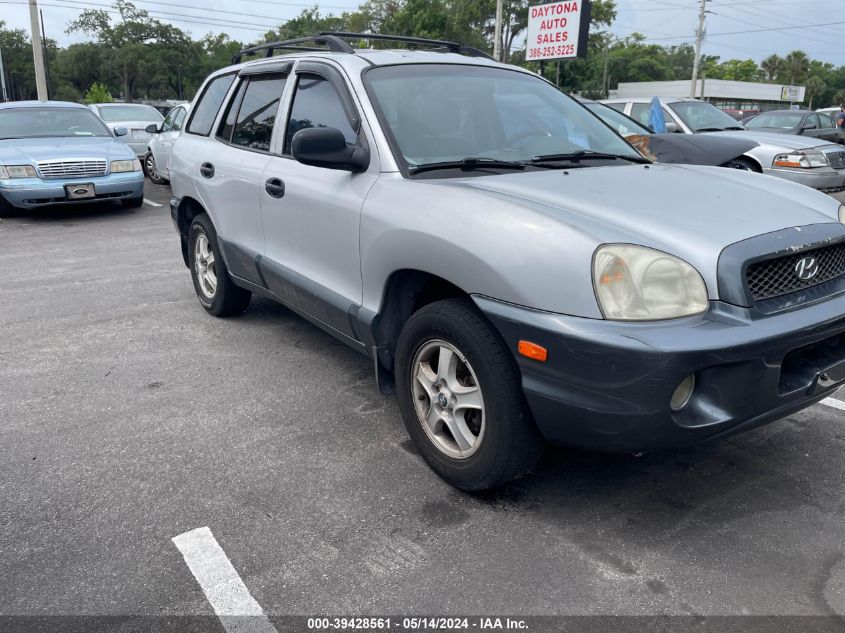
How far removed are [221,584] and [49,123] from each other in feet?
33.1

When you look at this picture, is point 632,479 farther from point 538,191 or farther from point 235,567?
point 235,567

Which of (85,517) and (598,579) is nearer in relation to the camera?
(598,579)

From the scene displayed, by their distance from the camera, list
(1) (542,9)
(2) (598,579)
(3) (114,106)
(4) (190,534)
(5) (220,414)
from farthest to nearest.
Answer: (1) (542,9)
(3) (114,106)
(5) (220,414)
(4) (190,534)
(2) (598,579)

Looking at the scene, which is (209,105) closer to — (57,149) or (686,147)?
(686,147)

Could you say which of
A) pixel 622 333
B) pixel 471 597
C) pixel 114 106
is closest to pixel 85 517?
pixel 471 597

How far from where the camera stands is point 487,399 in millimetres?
2688

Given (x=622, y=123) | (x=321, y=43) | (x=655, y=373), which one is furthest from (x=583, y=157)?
(x=622, y=123)

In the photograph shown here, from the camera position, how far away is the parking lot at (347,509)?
7.91ft

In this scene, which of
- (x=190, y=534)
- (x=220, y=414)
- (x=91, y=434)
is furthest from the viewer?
(x=220, y=414)

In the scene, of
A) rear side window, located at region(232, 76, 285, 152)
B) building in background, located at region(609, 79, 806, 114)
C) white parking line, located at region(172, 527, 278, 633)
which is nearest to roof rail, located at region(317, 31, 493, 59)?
rear side window, located at region(232, 76, 285, 152)

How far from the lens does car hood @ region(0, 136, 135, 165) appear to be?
30.9ft

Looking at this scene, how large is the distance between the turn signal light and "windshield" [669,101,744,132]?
28.5 feet

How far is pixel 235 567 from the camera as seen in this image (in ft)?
8.37

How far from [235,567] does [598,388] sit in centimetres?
141
